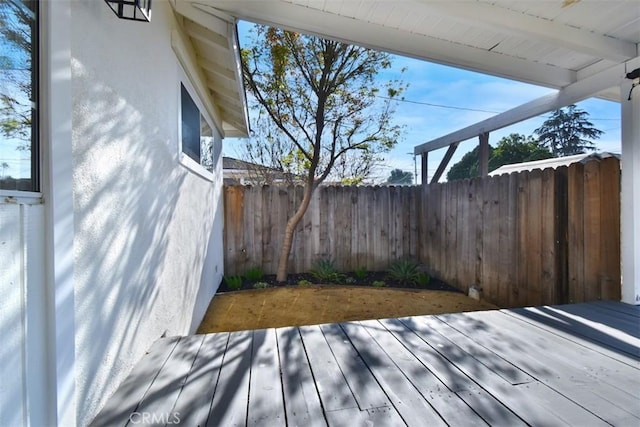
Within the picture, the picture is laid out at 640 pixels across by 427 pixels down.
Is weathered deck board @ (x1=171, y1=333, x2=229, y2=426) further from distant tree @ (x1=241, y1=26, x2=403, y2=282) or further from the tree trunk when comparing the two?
distant tree @ (x1=241, y1=26, x2=403, y2=282)

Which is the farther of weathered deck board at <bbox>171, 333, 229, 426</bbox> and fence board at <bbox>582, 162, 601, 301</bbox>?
fence board at <bbox>582, 162, 601, 301</bbox>

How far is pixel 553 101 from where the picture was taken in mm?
3375

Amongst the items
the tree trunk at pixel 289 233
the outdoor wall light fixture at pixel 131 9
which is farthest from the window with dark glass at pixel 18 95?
the tree trunk at pixel 289 233

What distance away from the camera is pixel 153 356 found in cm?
183

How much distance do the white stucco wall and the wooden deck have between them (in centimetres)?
23

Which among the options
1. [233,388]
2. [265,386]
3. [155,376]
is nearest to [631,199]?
[265,386]

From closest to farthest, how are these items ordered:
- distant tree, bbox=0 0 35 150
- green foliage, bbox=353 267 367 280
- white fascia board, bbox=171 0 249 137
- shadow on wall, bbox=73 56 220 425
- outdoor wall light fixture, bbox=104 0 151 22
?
1. distant tree, bbox=0 0 35 150
2. shadow on wall, bbox=73 56 220 425
3. outdoor wall light fixture, bbox=104 0 151 22
4. white fascia board, bbox=171 0 249 137
5. green foliage, bbox=353 267 367 280

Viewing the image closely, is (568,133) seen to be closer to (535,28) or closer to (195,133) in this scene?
(535,28)

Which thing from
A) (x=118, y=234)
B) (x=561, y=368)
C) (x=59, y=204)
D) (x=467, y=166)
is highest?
(x=467, y=166)

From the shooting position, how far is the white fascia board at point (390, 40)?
2553 millimetres

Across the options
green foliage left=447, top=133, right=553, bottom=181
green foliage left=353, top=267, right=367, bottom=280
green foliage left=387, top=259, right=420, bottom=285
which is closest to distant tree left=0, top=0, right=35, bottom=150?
green foliage left=353, top=267, right=367, bottom=280

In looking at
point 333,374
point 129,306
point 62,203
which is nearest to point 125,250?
point 129,306

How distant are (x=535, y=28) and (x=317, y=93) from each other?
11.2 ft

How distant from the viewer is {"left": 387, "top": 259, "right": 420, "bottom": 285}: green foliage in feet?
17.1
